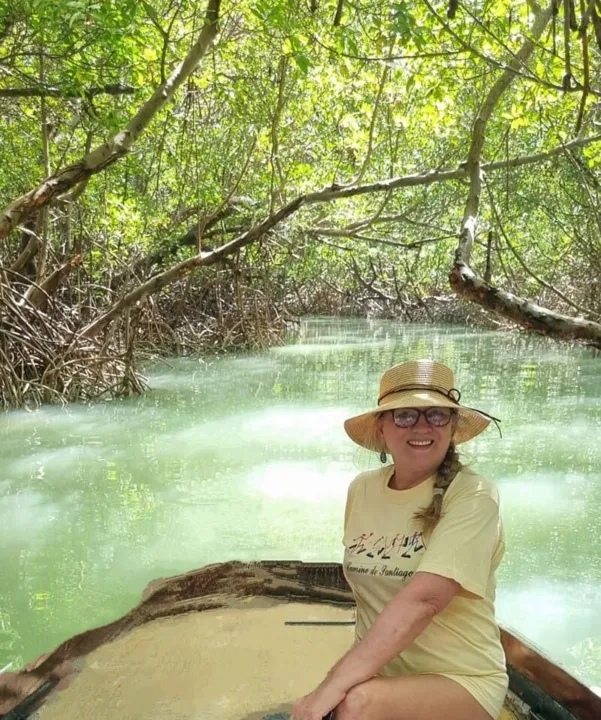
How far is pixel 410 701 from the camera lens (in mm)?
1223

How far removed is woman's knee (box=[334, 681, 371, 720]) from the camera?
1200 mm

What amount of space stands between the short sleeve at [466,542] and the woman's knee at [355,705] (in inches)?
9.1

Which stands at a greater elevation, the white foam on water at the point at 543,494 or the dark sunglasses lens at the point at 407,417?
the dark sunglasses lens at the point at 407,417

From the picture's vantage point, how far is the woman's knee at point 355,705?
120 centimetres

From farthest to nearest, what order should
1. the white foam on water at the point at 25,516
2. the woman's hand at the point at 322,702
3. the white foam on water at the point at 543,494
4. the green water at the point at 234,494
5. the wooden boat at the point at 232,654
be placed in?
the white foam on water at the point at 543,494 → the white foam on water at the point at 25,516 → the green water at the point at 234,494 → the wooden boat at the point at 232,654 → the woman's hand at the point at 322,702

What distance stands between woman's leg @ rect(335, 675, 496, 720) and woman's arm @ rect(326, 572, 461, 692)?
0.9 inches

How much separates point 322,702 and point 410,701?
16 centimetres

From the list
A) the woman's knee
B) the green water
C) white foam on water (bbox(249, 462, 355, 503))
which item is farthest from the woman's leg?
white foam on water (bbox(249, 462, 355, 503))

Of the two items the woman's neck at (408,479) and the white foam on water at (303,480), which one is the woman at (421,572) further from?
the white foam on water at (303,480)

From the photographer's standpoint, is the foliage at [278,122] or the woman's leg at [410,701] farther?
the foliage at [278,122]

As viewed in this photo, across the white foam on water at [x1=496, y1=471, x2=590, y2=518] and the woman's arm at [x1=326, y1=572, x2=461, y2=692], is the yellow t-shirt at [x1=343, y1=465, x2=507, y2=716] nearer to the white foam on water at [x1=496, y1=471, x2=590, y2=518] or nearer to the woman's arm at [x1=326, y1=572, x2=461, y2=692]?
the woman's arm at [x1=326, y1=572, x2=461, y2=692]

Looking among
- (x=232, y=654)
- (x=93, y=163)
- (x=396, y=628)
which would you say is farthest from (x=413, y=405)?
(x=93, y=163)

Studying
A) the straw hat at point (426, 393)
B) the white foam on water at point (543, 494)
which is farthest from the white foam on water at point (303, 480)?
the straw hat at point (426, 393)

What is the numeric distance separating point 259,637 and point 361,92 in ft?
18.2
